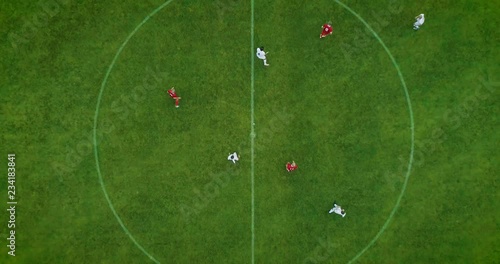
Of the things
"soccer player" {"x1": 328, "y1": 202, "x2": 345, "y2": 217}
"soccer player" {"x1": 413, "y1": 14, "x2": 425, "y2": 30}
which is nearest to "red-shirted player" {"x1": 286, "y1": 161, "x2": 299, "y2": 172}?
"soccer player" {"x1": 328, "y1": 202, "x2": 345, "y2": 217}

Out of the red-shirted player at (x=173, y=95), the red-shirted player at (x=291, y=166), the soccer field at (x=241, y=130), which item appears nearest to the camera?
the red-shirted player at (x=173, y=95)

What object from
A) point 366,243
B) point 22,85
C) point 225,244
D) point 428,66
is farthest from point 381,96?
point 22,85

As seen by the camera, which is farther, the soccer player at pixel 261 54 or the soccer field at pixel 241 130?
the soccer field at pixel 241 130

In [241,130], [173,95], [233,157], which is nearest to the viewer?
[173,95]

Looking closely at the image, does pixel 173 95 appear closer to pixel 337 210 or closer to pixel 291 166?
pixel 291 166

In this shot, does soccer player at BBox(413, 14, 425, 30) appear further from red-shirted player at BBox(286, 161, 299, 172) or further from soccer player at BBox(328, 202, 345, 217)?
soccer player at BBox(328, 202, 345, 217)

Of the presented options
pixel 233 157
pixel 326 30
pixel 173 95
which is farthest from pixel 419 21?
pixel 173 95

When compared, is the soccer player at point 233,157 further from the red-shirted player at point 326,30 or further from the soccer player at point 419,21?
the soccer player at point 419,21

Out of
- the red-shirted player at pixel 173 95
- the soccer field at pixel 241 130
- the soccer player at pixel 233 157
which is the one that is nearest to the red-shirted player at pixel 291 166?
the soccer field at pixel 241 130

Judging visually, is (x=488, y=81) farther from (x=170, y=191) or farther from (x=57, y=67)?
(x=57, y=67)
